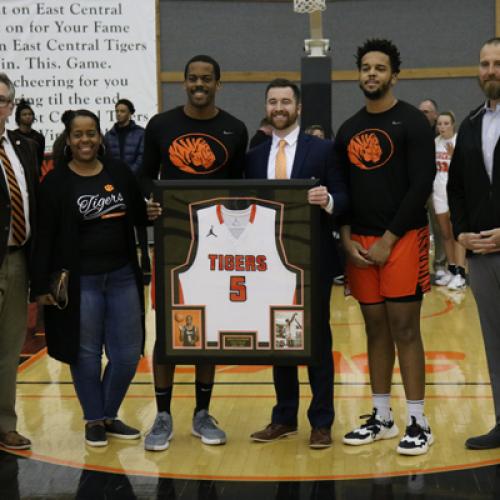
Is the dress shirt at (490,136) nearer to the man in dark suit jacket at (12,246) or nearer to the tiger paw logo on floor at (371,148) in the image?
the tiger paw logo on floor at (371,148)

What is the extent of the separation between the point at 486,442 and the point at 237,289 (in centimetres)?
137

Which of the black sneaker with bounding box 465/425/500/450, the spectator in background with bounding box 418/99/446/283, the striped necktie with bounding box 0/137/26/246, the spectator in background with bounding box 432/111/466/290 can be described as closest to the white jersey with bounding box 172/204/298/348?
the striped necktie with bounding box 0/137/26/246

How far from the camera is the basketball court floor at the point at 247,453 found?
13.2ft

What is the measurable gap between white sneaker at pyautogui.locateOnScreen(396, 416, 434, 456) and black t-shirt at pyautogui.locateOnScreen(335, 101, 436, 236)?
910mm

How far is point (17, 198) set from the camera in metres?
4.49

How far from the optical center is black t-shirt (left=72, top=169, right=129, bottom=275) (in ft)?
14.8

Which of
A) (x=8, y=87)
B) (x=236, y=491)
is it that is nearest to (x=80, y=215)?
(x=8, y=87)

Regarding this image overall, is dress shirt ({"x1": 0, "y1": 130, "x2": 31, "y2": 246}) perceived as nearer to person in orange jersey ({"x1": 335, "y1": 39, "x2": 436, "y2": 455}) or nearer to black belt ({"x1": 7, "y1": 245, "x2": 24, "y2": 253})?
A: black belt ({"x1": 7, "y1": 245, "x2": 24, "y2": 253})

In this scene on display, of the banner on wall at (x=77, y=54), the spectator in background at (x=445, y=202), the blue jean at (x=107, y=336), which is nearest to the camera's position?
the blue jean at (x=107, y=336)

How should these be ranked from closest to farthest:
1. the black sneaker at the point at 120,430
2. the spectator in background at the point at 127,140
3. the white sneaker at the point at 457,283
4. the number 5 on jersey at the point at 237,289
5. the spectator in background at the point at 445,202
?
the number 5 on jersey at the point at 237,289
the black sneaker at the point at 120,430
the white sneaker at the point at 457,283
the spectator in background at the point at 445,202
the spectator in background at the point at 127,140

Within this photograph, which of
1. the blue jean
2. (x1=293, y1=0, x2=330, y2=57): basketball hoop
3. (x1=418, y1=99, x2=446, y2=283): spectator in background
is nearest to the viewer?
the blue jean

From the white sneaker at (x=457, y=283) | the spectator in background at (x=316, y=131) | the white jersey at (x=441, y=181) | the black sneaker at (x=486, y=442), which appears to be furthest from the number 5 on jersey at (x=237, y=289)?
the white jersey at (x=441, y=181)

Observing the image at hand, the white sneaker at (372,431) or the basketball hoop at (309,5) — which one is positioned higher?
the basketball hoop at (309,5)

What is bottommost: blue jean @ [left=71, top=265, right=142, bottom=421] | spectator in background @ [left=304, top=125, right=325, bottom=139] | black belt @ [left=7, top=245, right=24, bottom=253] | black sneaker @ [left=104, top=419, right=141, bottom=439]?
black sneaker @ [left=104, top=419, right=141, bottom=439]
